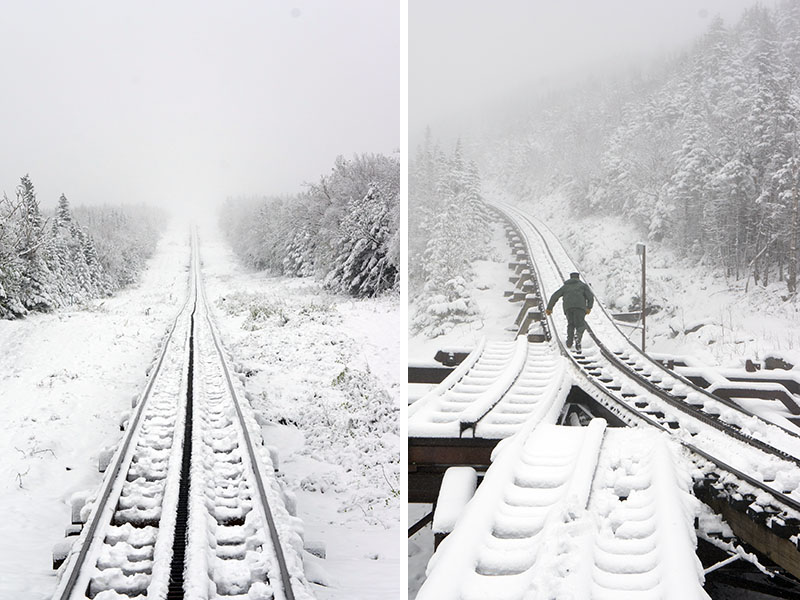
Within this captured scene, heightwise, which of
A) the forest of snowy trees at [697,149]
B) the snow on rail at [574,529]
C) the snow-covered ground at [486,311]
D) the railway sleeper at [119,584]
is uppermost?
the forest of snowy trees at [697,149]

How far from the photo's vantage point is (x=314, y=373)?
20.1 feet

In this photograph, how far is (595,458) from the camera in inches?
86.0

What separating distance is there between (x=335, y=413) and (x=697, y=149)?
3.45 meters

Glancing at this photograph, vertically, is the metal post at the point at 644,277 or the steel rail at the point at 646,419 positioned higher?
the metal post at the point at 644,277

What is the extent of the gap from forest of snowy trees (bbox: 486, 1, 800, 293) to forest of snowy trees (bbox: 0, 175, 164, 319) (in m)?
3.37

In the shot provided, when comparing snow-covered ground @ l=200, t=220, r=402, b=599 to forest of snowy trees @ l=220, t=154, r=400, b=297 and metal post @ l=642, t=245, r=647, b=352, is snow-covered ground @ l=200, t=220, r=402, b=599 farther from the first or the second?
metal post @ l=642, t=245, r=647, b=352

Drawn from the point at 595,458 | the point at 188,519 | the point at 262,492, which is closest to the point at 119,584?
the point at 188,519

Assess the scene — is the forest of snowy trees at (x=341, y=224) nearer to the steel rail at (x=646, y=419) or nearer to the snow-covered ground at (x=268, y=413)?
the snow-covered ground at (x=268, y=413)

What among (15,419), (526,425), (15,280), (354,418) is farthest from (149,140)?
→ (526,425)

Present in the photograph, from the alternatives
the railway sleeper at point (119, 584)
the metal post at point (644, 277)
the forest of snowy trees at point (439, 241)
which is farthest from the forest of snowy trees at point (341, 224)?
the railway sleeper at point (119, 584)

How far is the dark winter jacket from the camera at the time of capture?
2.92 metres

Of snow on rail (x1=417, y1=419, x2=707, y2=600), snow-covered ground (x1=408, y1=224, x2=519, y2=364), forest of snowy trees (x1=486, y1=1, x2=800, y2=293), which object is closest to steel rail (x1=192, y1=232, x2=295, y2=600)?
snow on rail (x1=417, y1=419, x2=707, y2=600)

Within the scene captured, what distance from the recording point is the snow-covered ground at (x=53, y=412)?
3.23 metres

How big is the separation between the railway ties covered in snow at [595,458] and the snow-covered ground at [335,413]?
33.8 inches
